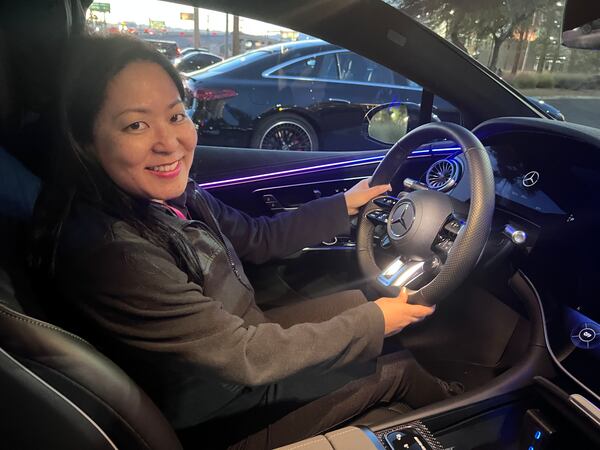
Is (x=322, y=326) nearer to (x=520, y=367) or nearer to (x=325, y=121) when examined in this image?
(x=520, y=367)

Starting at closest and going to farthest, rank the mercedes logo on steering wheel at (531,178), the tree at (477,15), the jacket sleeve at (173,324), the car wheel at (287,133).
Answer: the jacket sleeve at (173,324), the mercedes logo on steering wheel at (531,178), the tree at (477,15), the car wheel at (287,133)

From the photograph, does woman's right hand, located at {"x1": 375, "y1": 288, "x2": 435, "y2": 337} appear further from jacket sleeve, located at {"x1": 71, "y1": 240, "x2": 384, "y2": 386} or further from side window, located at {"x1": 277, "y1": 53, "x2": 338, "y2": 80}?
side window, located at {"x1": 277, "y1": 53, "x2": 338, "y2": 80}

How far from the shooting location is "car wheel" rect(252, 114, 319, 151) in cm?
503

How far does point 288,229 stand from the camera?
6.04 ft

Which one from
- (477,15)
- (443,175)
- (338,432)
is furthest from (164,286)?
(477,15)

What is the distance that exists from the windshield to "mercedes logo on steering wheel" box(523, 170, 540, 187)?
0.39 metres

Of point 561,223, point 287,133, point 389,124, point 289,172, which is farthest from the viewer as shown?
point 287,133

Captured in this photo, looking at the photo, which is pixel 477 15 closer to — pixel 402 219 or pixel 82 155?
pixel 402 219

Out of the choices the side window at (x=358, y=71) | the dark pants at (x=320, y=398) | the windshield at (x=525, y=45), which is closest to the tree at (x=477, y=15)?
the windshield at (x=525, y=45)

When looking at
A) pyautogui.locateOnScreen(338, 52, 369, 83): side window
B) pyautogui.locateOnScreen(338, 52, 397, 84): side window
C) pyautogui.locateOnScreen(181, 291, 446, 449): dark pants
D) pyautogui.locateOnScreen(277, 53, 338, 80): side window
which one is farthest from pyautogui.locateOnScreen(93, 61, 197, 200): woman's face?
pyautogui.locateOnScreen(277, 53, 338, 80): side window

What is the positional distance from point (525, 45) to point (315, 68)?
108 inches

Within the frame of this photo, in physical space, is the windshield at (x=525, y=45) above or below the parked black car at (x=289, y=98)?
above

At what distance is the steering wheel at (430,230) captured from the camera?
1.22 m

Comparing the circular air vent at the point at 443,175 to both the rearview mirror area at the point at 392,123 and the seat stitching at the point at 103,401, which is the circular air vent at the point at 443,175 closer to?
the rearview mirror area at the point at 392,123
